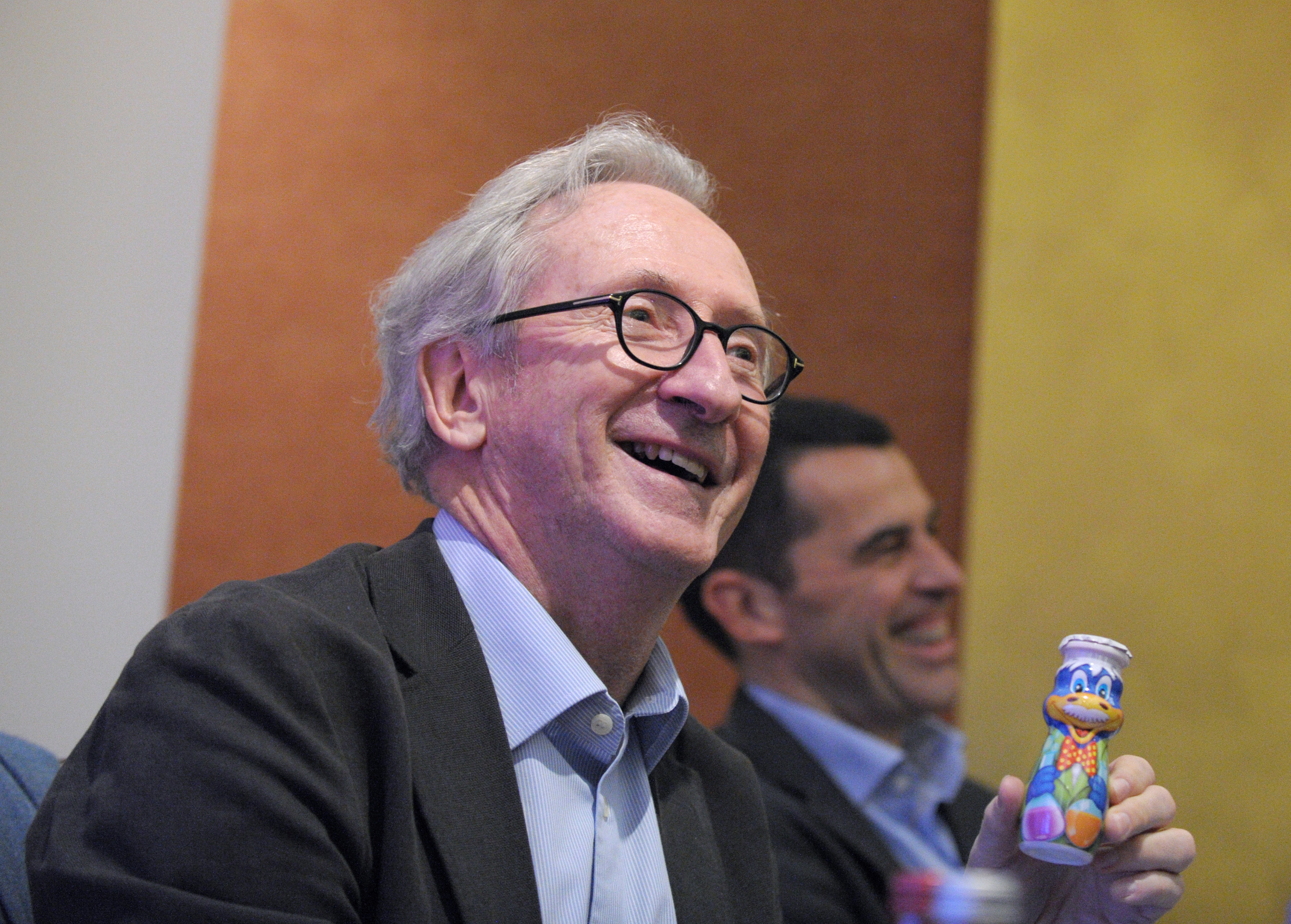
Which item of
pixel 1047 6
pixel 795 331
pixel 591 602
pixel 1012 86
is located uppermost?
pixel 1047 6

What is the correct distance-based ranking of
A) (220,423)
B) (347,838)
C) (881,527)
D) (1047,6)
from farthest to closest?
(1047,6)
(881,527)
(220,423)
(347,838)

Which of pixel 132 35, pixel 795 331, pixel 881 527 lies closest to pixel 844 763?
pixel 881 527

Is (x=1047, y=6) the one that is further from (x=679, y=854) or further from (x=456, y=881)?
(x=456, y=881)

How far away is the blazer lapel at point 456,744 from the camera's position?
0.93 meters

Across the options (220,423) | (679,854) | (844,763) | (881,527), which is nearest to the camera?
(679,854)

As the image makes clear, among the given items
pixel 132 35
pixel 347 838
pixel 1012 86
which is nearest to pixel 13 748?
pixel 347 838

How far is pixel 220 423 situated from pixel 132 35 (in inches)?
27.0

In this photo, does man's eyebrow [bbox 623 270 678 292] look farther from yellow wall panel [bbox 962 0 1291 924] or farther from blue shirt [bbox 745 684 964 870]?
yellow wall panel [bbox 962 0 1291 924]

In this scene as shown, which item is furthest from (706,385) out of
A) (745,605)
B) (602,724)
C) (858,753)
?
(858,753)

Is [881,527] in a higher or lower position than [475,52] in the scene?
lower

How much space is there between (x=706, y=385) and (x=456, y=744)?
45cm

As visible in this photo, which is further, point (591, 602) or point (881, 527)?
point (881, 527)

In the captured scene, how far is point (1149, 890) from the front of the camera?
1088 mm

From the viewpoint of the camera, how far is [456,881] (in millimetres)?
917
